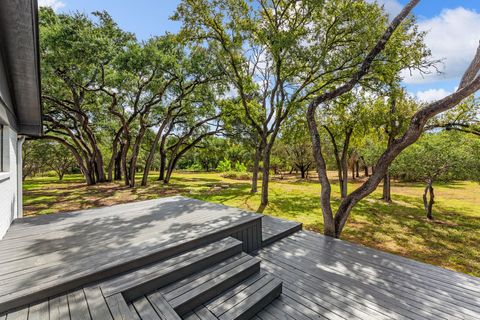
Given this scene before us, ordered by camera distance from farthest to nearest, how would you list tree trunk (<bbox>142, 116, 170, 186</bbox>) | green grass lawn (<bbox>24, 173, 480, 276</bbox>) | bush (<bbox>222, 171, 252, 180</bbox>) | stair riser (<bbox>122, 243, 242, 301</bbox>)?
bush (<bbox>222, 171, 252, 180</bbox>), tree trunk (<bbox>142, 116, 170, 186</bbox>), green grass lawn (<bbox>24, 173, 480, 276</bbox>), stair riser (<bbox>122, 243, 242, 301</bbox>)

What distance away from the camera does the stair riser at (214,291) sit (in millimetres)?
2234

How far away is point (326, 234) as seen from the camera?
5242mm

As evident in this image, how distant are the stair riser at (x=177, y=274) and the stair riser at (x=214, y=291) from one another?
0.38 m

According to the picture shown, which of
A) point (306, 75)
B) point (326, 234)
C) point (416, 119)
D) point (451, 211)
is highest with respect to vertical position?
point (306, 75)

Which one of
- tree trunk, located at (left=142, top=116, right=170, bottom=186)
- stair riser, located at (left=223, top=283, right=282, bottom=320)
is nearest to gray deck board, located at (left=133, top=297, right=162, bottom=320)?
stair riser, located at (left=223, top=283, right=282, bottom=320)

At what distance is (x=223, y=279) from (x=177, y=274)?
58 cm

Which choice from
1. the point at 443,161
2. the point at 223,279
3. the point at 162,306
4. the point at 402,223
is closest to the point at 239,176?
the point at 402,223

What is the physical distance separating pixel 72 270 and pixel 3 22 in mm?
3021

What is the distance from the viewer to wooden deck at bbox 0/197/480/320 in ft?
6.86

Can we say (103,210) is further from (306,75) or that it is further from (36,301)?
(306,75)

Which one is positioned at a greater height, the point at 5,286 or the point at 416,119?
the point at 416,119

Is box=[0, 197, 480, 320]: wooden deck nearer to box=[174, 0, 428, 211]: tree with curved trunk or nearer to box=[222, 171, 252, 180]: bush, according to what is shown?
box=[174, 0, 428, 211]: tree with curved trunk

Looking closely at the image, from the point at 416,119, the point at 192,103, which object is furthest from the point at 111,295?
the point at 192,103

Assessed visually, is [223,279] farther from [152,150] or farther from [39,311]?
[152,150]
